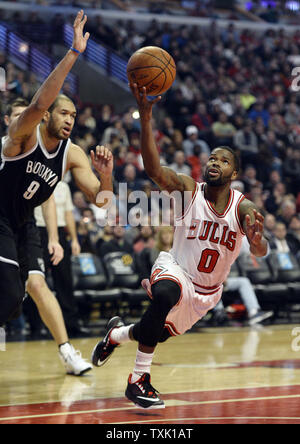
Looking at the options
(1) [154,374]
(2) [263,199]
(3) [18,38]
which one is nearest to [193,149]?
(2) [263,199]

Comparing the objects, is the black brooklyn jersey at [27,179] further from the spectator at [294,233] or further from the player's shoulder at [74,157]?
the spectator at [294,233]

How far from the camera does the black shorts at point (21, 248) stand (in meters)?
4.93

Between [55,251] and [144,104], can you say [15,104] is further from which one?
[144,104]

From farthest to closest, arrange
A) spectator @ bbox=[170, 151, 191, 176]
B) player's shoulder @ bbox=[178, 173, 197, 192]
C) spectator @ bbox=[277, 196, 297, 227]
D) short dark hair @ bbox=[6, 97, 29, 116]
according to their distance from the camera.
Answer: spectator @ bbox=[170, 151, 191, 176] → spectator @ bbox=[277, 196, 297, 227] → short dark hair @ bbox=[6, 97, 29, 116] → player's shoulder @ bbox=[178, 173, 197, 192]

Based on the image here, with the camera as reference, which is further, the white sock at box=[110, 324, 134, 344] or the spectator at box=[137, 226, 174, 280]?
the spectator at box=[137, 226, 174, 280]

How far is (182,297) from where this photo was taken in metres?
4.99

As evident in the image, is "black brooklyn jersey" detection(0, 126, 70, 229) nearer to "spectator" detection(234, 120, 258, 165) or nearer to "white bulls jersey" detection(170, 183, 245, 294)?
"white bulls jersey" detection(170, 183, 245, 294)

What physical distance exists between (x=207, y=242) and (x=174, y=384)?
1.24 meters

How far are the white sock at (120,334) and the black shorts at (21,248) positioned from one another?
0.77 metres

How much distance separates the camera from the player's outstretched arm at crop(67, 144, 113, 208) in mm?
4926

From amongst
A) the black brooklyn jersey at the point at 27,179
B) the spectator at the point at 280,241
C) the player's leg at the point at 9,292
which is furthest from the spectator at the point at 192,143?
the player's leg at the point at 9,292

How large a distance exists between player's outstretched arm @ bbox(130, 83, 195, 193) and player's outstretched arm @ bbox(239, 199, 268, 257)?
1.54 feet

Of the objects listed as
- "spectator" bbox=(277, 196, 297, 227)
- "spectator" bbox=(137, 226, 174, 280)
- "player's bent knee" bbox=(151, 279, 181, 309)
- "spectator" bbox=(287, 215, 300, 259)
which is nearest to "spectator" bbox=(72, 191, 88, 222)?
"spectator" bbox=(137, 226, 174, 280)

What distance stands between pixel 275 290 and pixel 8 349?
4.55 m
